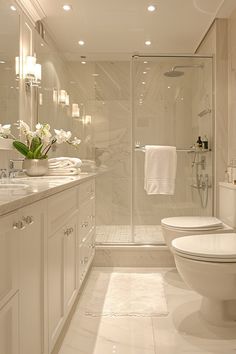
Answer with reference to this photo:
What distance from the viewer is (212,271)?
1.71 m

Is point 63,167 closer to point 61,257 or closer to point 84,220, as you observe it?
point 84,220

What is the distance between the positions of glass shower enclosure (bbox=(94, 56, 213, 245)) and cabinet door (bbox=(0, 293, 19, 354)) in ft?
7.75

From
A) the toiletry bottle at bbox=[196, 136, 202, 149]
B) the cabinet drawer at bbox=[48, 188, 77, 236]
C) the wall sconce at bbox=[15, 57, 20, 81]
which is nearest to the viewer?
the cabinet drawer at bbox=[48, 188, 77, 236]

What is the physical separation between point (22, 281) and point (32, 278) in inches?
4.4

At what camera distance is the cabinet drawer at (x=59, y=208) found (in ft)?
4.42

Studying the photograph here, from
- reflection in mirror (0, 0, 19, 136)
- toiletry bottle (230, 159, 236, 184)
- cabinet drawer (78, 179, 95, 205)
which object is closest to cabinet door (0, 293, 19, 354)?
cabinet drawer (78, 179, 95, 205)

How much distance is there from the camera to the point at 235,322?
6.31 feet

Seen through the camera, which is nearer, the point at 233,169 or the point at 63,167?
the point at 63,167

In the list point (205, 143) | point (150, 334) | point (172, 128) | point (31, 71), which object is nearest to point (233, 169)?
point (205, 143)

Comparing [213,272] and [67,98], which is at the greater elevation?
[67,98]

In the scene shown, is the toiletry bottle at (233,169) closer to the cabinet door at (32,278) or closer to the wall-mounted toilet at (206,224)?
the wall-mounted toilet at (206,224)

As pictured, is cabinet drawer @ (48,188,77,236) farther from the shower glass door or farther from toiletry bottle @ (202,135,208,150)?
toiletry bottle @ (202,135,208,150)

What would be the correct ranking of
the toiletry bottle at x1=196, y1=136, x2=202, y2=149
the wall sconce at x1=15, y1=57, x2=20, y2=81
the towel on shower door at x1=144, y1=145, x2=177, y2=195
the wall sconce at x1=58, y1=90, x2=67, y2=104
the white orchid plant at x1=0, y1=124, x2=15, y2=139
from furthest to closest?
the wall sconce at x1=58, y1=90, x2=67, y2=104 → the toiletry bottle at x1=196, y1=136, x2=202, y2=149 → the towel on shower door at x1=144, y1=145, x2=177, y2=195 → the wall sconce at x1=15, y1=57, x2=20, y2=81 → the white orchid plant at x1=0, y1=124, x2=15, y2=139

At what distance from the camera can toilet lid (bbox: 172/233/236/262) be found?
1.71 m
